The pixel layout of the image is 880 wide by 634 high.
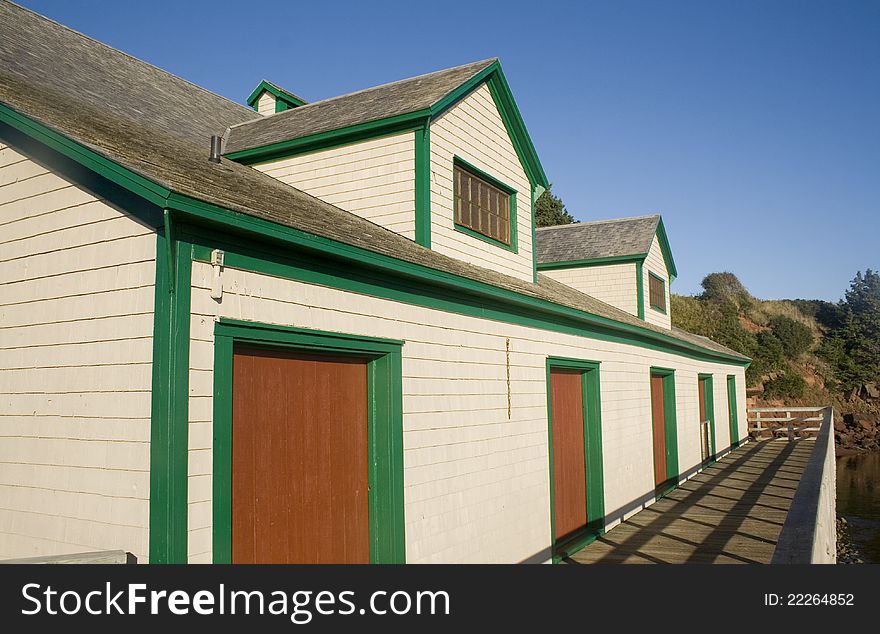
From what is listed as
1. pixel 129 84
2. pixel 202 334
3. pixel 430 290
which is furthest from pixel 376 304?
pixel 129 84

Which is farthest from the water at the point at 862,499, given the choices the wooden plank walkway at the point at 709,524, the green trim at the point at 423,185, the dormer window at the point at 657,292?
the green trim at the point at 423,185

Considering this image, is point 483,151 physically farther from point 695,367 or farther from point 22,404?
point 695,367

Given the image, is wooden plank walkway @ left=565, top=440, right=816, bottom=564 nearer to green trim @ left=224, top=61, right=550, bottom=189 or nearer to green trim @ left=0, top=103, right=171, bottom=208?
green trim @ left=224, top=61, right=550, bottom=189

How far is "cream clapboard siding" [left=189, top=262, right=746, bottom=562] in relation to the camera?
15.4 feet

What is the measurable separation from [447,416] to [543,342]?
2.78 meters

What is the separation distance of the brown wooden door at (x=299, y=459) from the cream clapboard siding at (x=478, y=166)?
Answer: 332 centimetres

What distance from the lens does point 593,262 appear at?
19266 mm

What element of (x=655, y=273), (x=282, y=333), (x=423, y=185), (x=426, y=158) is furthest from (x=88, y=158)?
(x=655, y=273)

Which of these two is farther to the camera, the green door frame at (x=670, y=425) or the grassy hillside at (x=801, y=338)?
the grassy hillside at (x=801, y=338)

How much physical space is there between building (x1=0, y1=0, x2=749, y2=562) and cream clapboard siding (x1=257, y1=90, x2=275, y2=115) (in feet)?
7.96

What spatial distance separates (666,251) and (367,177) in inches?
541

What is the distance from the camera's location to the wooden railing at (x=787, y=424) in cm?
2773

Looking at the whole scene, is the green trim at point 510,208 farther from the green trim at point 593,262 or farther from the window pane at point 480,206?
the green trim at point 593,262

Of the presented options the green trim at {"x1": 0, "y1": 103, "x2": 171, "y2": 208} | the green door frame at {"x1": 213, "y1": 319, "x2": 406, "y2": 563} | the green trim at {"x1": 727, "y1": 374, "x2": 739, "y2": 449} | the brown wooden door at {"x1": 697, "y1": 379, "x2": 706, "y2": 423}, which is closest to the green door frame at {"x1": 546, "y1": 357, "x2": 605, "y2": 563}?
the green door frame at {"x1": 213, "y1": 319, "x2": 406, "y2": 563}
